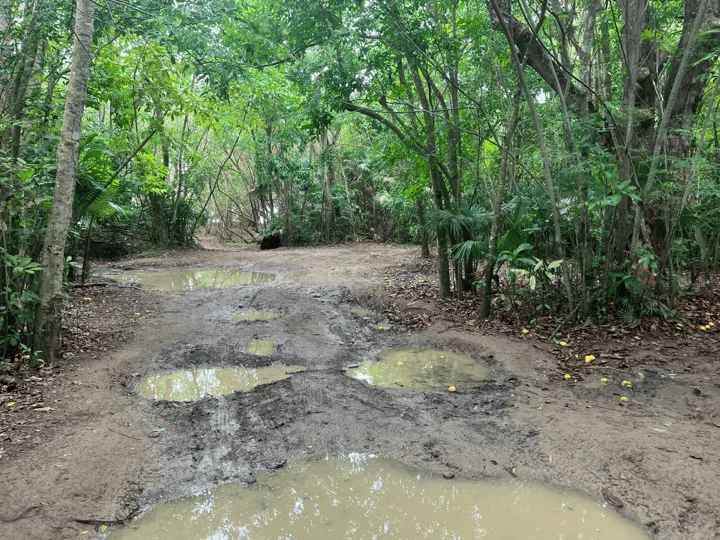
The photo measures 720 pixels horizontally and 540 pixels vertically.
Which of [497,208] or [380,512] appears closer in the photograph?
[380,512]

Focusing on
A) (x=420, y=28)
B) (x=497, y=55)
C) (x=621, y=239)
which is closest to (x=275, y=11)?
(x=420, y=28)

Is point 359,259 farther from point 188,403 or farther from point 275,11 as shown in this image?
point 188,403

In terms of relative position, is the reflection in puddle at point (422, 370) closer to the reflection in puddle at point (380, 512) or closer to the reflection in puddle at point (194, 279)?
the reflection in puddle at point (380, 512)

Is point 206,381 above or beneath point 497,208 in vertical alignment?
beneath

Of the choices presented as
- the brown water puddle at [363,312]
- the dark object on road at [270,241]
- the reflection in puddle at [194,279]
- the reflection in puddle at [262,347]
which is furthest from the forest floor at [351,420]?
the dark object on road at [270,241]

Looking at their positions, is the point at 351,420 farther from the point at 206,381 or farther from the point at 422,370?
the point at 206,381

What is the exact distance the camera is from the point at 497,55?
6.45 metres

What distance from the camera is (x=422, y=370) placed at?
5.25m

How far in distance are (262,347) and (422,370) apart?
Result: 205cm

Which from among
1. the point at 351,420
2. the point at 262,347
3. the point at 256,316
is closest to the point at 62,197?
the point at 262,347

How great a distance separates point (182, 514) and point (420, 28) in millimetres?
6050

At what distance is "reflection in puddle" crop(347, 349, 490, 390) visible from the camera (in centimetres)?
482

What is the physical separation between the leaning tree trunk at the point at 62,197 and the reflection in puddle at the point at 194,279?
4954mm

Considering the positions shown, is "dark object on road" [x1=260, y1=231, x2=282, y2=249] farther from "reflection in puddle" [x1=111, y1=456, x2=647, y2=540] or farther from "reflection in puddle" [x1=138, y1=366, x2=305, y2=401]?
"reflection in puddle" [x1=111, y1=456, x2=647, y2=540]
